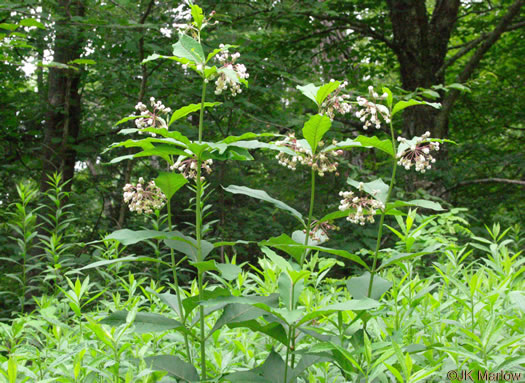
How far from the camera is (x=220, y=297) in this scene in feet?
5.37

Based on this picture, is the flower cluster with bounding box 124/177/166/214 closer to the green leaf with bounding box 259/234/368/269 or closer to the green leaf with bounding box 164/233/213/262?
the green leaf with bounding box 164/233/213/262

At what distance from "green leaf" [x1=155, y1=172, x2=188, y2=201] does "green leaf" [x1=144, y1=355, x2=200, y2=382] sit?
24.8 inches

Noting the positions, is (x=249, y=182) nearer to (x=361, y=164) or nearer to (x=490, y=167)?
(x=361, y=164)

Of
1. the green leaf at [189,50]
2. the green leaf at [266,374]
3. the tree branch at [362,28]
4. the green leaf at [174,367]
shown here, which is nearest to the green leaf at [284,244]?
the green leaf at [266,374]

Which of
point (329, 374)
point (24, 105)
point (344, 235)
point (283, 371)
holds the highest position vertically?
point (24, 105)

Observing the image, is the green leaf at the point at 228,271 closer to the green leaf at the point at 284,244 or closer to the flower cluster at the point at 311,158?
the green leaf at the point at 284,244

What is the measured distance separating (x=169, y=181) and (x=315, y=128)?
0.61 meters

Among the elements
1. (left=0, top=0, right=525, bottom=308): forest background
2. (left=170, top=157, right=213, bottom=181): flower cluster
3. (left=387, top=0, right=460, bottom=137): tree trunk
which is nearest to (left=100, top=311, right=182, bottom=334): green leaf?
(left=170, top=157, right=213, bottom=181): flower cluster

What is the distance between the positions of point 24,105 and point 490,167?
797 cm

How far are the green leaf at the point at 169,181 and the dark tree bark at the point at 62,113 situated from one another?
574 cm

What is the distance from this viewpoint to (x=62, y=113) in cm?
748

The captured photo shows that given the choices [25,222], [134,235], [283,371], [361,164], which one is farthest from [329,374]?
[361,164]

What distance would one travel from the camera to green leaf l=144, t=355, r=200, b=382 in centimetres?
170

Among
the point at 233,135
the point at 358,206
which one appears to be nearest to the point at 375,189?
the point at 358,206
